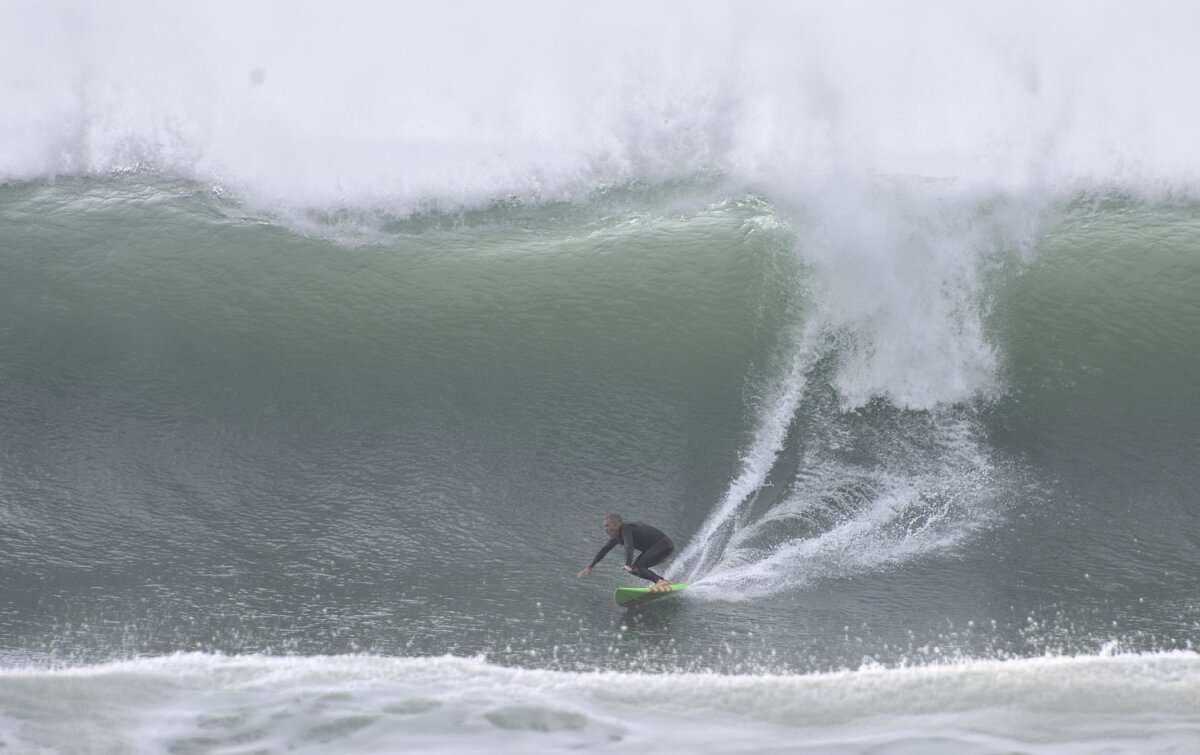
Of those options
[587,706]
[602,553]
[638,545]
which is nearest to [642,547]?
[638,545]

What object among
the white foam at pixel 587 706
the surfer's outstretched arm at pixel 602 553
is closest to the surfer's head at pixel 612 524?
the surfer's outstretched arm at pixel 602 553

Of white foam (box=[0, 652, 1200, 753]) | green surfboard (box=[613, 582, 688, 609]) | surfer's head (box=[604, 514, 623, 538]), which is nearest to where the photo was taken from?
white foam (box=[0, 652, 1200, 753])

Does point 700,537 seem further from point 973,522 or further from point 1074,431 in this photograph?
point 1074,431

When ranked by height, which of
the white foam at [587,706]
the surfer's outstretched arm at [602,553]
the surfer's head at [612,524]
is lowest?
the white foam at [587,706]

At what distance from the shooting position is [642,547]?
959cm

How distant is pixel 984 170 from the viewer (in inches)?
560

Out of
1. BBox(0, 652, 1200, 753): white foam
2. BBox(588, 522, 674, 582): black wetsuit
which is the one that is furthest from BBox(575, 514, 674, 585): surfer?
BBox(0, 652, 1200, 753): white foam

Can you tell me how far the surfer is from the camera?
9445 mm

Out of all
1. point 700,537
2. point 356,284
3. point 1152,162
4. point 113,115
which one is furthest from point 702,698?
point 113,115

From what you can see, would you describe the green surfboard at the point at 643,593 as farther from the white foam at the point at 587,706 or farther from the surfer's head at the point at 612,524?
the white foam at the point at 587,706

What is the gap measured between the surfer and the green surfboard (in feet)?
0.27

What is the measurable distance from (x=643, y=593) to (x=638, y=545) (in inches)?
18.2

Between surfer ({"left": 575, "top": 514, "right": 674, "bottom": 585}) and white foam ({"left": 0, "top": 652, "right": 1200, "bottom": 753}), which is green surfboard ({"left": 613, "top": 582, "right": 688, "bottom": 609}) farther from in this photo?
white foam ({"left": 0, "top": 652, "right": 1200, "bottom": 753})

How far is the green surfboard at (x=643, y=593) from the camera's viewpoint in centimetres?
927
